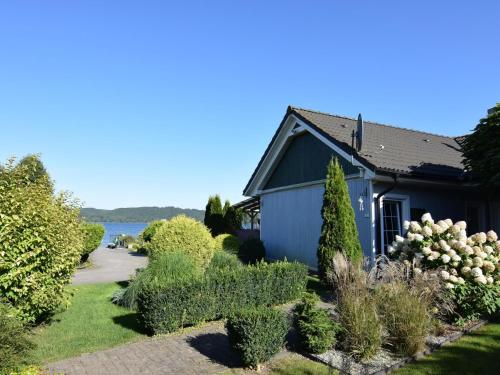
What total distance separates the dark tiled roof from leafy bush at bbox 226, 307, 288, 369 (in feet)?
22.3

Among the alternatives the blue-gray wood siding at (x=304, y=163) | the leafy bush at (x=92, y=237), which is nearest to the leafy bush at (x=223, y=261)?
the blue-gray wood siding at (x=304, y=163)

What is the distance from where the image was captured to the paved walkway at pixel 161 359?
539 cm

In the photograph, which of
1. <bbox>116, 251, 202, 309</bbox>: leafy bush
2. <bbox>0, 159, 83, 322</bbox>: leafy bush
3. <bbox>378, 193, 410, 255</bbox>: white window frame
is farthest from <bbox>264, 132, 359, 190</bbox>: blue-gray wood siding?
<bbox>0, 159, 83, 322</bbox>: leafy bush

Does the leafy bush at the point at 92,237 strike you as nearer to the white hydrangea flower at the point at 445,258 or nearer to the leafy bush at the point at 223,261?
the leafy bush at the point at 223,261

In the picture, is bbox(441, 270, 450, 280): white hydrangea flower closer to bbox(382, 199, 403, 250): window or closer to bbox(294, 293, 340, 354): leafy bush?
bbox(294, 293, 340, 354): leafy bush

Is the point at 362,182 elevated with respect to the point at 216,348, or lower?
elevated

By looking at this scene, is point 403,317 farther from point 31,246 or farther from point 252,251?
point 252,251

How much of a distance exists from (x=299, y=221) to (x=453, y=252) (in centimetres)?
788

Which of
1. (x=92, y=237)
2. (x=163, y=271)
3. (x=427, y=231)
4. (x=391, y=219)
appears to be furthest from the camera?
(x=92, y=237)

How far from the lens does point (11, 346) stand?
4.71m

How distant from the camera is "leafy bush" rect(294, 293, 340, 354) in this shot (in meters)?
5.68

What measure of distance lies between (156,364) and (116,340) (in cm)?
158

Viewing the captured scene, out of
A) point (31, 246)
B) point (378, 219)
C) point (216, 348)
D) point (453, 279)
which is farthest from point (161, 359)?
point (378, 219)

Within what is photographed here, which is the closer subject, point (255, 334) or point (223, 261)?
point (255, 334)
